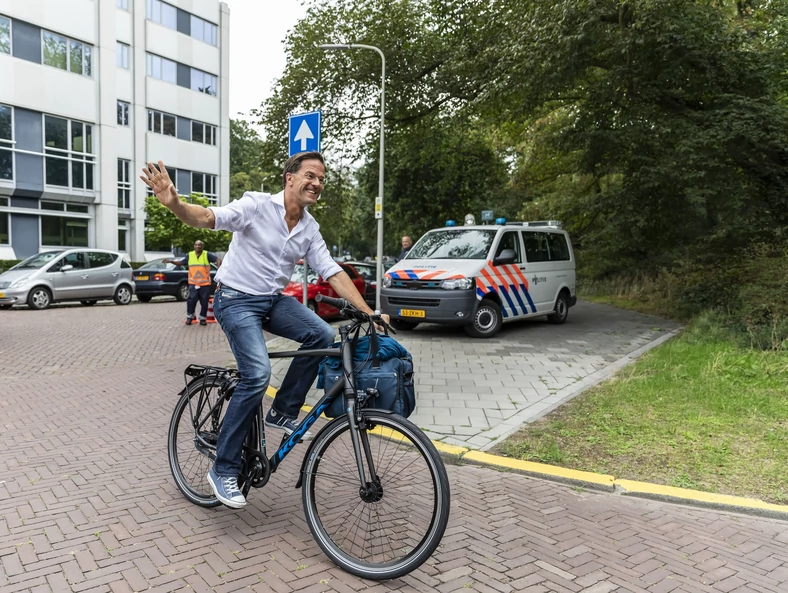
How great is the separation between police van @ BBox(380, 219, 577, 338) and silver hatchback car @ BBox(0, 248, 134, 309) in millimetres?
9698

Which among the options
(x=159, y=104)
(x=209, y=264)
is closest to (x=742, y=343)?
(x=209, y=264)

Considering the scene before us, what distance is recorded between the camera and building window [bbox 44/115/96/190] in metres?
26.6

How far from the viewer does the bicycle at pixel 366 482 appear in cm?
284

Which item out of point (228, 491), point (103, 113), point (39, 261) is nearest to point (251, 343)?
point (228, 491)

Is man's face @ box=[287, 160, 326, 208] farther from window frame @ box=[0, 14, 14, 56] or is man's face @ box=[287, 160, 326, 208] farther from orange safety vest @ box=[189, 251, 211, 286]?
window frame @ box=[0, 14, 14, 56]

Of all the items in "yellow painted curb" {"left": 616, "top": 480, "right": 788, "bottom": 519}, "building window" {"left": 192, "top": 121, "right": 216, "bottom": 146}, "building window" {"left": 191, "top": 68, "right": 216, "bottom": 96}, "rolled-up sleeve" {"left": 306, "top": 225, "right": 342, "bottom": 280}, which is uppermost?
"building window" {"left": 191, "top": 68, "right": 216, "bottom": 96}

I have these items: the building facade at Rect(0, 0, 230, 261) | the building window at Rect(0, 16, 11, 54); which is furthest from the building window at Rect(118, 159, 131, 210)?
the building window at Rect(0, 16, 11, 54)

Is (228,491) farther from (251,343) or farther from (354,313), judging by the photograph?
(354,313)

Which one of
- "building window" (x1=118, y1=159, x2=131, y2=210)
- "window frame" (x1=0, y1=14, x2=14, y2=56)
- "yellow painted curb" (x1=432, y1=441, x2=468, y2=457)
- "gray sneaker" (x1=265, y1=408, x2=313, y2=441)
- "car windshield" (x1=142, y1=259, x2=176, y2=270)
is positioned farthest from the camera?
"building window" (x1=118, y1=159, x2=131, y2=210)

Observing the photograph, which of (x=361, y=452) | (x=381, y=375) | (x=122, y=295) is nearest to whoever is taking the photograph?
(x=361, y=452)

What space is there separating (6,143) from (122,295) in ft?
38.0

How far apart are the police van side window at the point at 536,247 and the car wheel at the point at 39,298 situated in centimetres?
1212

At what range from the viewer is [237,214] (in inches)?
128

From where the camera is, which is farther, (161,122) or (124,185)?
(161,122)
